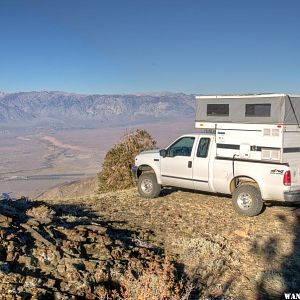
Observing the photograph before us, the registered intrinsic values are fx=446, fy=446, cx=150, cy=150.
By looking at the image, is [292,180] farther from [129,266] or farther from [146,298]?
[146,298]

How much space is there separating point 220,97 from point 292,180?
2.87 metres

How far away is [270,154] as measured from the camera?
10898mm

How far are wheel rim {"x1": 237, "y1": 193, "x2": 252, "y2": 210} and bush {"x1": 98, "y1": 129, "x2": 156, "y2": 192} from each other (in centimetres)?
1012

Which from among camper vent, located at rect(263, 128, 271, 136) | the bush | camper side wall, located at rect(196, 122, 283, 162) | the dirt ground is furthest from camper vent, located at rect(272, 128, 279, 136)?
the bush

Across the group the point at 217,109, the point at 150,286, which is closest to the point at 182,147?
the point at 217,109

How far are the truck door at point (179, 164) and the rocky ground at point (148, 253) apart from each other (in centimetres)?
101

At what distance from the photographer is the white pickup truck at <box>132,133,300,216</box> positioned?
34.9ft

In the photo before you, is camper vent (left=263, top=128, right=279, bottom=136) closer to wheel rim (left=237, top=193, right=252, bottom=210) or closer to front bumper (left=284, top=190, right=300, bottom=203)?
front bumper (left=284, top=190, right=300, bottom=203)

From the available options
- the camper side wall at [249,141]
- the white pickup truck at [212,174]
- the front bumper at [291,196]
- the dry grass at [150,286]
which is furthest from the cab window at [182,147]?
the dry grass at [150,286]

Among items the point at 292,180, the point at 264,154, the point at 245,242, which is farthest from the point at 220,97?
the point at 245,242

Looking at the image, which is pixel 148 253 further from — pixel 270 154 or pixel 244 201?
pixel 270 154

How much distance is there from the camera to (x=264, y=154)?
1098 centimetres

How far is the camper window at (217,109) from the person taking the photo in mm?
11711

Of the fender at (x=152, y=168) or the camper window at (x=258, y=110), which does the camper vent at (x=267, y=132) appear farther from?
the fender at (x=152, y=168)
